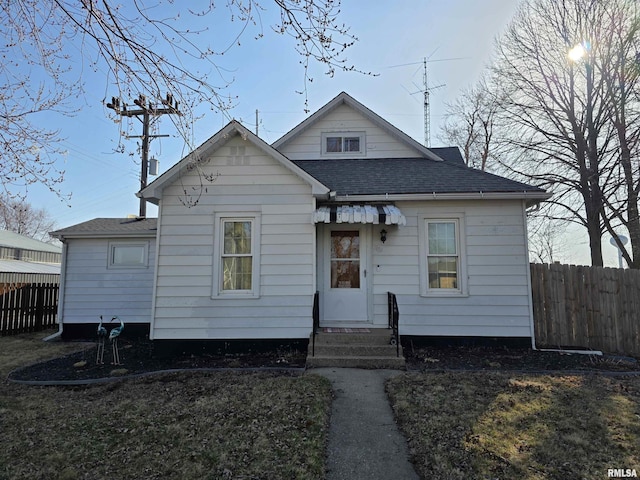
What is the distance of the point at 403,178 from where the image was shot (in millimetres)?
8602

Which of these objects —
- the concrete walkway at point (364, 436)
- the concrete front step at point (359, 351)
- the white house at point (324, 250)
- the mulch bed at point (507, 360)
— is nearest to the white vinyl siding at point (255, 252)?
the white house at point (324, 250)

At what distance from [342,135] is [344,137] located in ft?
0.27

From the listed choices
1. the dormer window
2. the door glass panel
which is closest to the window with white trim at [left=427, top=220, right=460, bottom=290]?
the door glass panel

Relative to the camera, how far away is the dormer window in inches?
406

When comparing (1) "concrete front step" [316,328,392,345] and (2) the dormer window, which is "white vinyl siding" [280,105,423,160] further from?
(1) "concrete front step" [316,328,392,345]

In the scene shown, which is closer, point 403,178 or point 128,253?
point 403,178

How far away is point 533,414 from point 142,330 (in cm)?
975

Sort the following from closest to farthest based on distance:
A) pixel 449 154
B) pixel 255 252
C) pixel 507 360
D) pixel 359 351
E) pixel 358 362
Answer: pixel 358 362
pixel 359 351
pixel 507 360
pixel 255 252
pixel 449 154

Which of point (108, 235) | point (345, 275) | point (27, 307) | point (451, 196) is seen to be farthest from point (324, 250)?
point (27, 307)

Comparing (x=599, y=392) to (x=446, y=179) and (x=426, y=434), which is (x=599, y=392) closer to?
(x=426, y=434)

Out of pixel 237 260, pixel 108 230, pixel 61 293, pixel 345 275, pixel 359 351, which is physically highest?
pixel 108 230

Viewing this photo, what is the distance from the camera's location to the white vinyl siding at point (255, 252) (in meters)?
7.22

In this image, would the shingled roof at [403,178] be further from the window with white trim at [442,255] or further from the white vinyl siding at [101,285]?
the white vinyl siding at [101,285]

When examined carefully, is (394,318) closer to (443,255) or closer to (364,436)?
(443,255)
